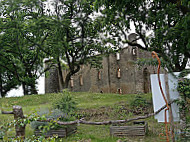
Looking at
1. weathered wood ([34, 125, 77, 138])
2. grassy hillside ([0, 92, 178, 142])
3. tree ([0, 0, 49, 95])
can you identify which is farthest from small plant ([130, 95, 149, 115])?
tree ([0, 0, 49, 95])

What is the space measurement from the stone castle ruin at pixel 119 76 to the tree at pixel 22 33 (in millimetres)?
6102

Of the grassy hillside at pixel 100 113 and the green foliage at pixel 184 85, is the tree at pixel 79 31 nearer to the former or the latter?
the grassy hillside at pixel 100 113

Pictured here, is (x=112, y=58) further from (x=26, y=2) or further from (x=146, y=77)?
(x=26, y=2)

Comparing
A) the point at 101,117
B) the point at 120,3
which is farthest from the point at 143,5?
the point at 101,117

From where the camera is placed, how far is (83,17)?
824 inches

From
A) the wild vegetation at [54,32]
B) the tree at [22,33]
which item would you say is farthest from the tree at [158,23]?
the tree at [22,33]

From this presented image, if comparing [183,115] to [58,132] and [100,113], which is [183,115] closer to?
[58,132]

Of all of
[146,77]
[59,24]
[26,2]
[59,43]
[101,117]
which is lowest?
[101,117]

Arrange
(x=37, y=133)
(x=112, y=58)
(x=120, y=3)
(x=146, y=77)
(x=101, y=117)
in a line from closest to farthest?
(x=37, y=133), (x=120, y=3), (x=101, y=117), (x=146, y=77), (x=112, y=58)

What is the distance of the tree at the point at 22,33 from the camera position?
18375 mm

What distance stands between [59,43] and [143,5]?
26.5 feet

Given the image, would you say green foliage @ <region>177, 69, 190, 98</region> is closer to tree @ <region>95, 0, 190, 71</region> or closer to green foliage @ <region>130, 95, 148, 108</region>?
tree @ <region>95, 0, 190, 71</region>

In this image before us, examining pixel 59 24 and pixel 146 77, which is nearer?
pixel 59 24

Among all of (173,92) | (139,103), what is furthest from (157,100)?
(139,103)
